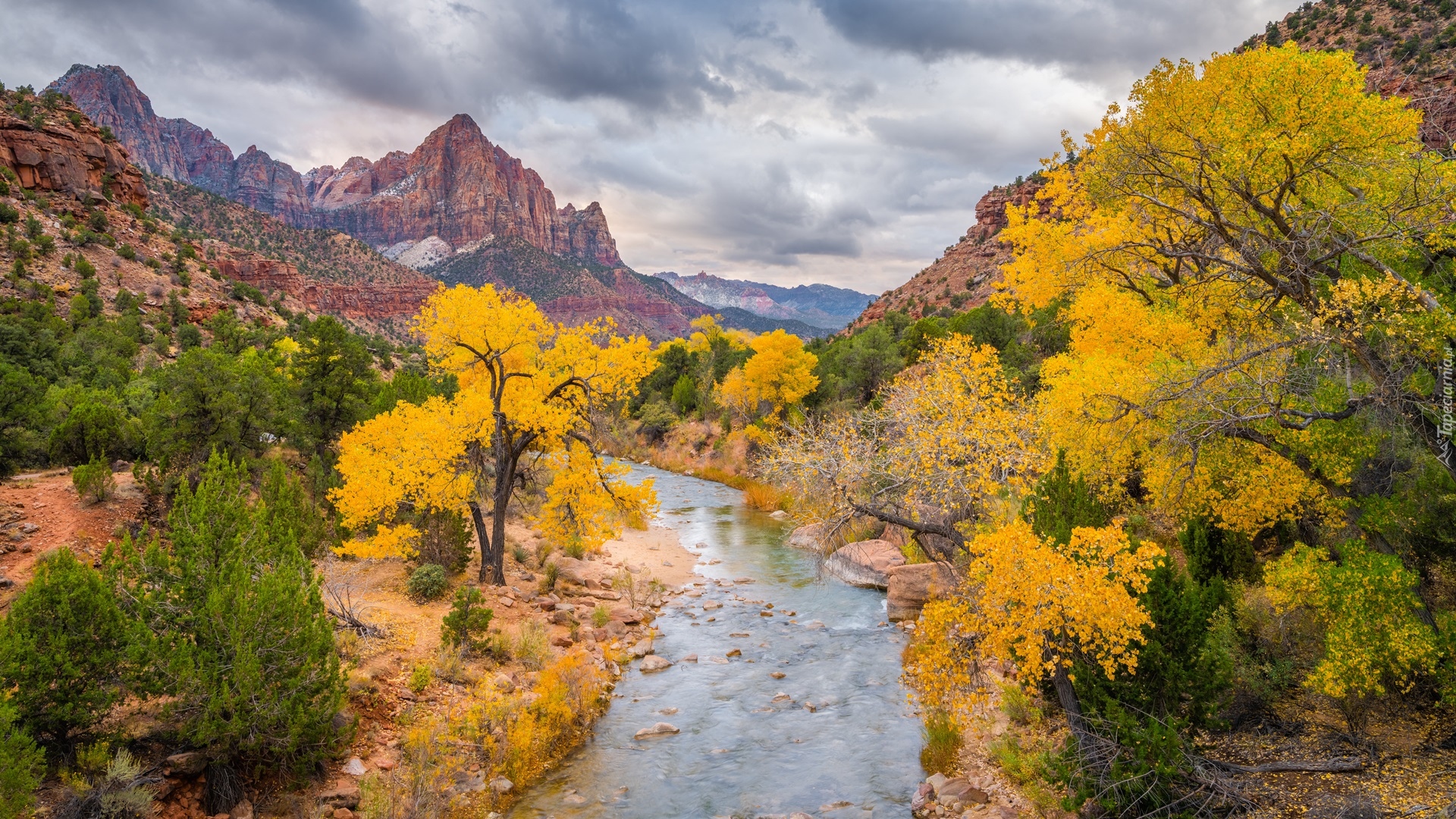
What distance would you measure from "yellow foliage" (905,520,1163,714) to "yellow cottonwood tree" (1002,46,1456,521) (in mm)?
2973

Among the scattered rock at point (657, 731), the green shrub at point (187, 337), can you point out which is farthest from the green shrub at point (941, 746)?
the green shrub at point (187, 337)

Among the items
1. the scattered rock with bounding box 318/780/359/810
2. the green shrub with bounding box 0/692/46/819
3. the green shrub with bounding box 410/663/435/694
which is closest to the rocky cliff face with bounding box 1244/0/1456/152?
the green shrub with bounding box 410/663/435/694

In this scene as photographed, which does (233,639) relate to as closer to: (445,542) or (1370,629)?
(445,542)

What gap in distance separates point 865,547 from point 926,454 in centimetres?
856

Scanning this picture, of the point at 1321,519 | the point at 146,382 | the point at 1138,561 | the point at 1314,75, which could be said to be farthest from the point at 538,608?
the point at 146,382

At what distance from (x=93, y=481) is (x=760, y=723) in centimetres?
1457

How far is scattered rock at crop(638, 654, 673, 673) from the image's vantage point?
582 inches

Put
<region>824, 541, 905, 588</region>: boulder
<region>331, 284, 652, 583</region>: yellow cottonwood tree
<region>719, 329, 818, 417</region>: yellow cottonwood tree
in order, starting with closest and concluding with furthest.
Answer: <region>331, 284, 652, 583</region>: yellow cottonwood tree → <region>824, 541, 905, 588</region>: boulder → <region>719, 329, 818, 417</region>: yellow cottonwood tree

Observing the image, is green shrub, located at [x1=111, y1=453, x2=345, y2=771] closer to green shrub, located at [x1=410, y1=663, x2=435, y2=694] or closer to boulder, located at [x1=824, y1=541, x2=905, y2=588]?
green shrub, located at [x1=410, y1=663, x2=435, y2=694]

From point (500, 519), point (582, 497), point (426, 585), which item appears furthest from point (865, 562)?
point (426, 585)

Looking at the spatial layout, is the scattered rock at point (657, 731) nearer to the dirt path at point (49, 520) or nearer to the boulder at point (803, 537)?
the dirt path at point (49, 520)

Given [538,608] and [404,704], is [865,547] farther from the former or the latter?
[404,704]

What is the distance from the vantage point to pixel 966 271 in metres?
82.4

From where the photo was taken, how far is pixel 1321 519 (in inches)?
444
